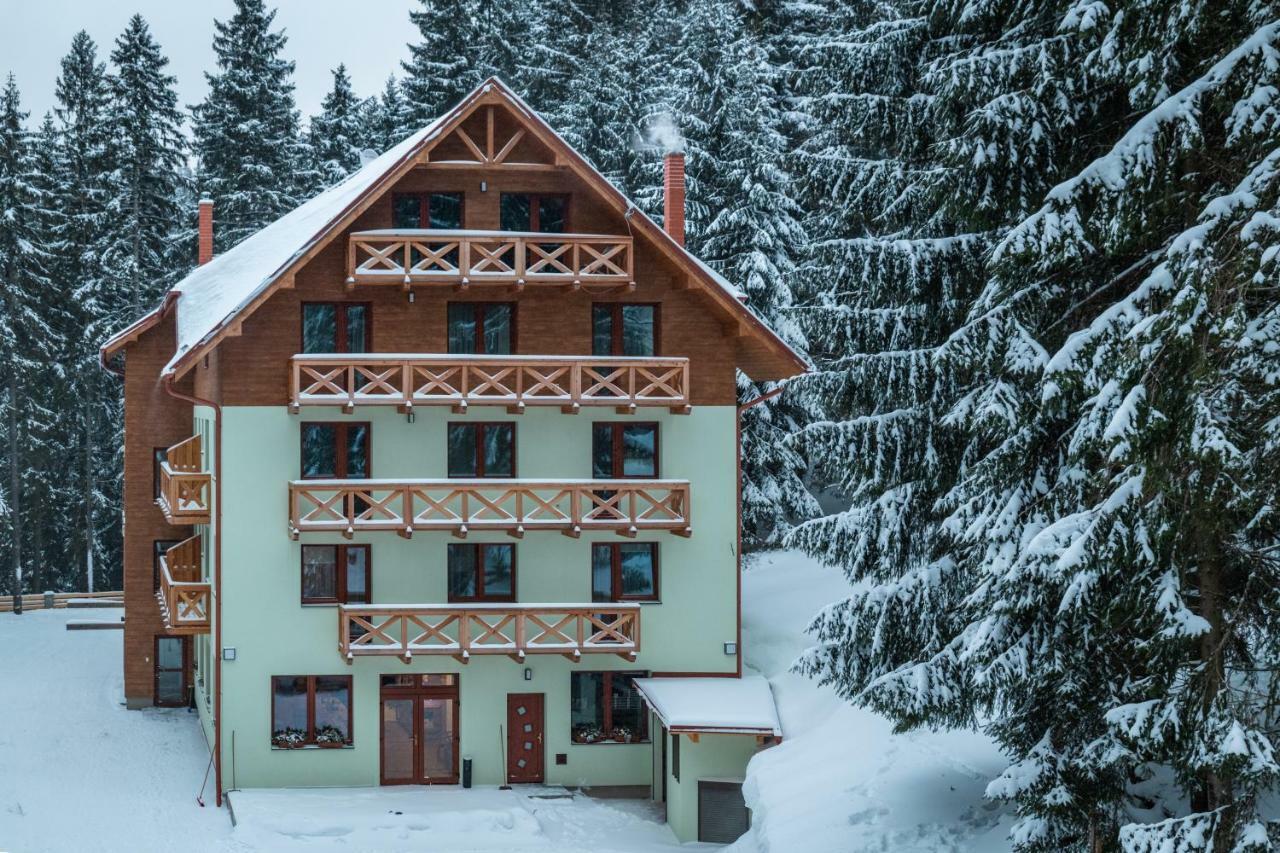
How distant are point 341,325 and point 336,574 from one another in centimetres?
480

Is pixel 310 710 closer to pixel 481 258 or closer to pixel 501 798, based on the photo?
pixel 501 798

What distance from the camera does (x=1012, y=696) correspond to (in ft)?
48.2

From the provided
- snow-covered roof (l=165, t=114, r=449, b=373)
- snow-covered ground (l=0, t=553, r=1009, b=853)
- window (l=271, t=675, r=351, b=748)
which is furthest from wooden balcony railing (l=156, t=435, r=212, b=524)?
snow-covered ground (l=0, t=553, r=1009, b=853)

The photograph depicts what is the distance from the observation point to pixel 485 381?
26.8 m

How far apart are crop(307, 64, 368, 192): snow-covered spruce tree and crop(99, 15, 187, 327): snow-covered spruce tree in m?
5.22

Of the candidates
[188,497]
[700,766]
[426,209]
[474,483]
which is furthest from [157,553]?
[700,766]

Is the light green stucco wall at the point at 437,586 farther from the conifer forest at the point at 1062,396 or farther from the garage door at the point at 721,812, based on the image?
the conifer forest at the point at 1062,396

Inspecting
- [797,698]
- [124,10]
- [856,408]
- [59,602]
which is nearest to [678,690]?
[797,698]

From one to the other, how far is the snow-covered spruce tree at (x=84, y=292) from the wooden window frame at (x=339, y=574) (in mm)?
25967

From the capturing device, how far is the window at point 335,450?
2712 cm

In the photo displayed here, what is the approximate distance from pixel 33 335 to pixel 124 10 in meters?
12.5

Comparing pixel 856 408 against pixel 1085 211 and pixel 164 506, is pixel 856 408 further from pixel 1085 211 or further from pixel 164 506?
pixel 164 506

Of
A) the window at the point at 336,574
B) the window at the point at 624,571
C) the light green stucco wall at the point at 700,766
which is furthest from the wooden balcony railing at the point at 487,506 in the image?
the light green stucco wall at the point at 700,766

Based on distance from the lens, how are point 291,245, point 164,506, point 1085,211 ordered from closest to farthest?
point 1085,211 < point 291,245 < point 164,506
